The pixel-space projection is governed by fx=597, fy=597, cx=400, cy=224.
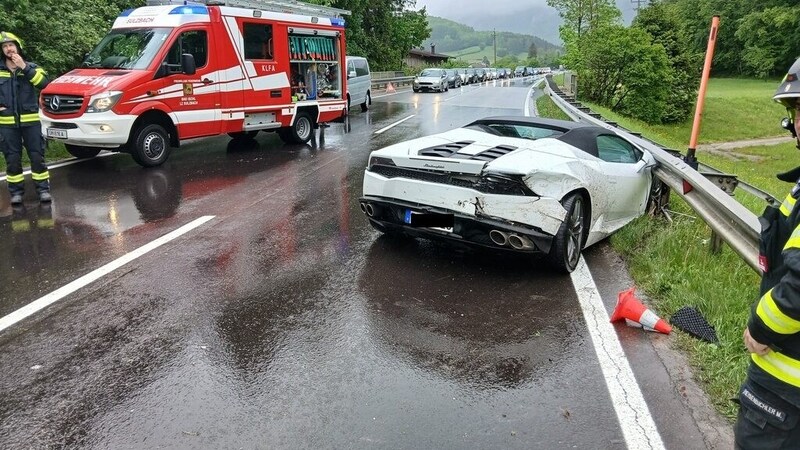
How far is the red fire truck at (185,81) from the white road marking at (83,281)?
4.01 meters

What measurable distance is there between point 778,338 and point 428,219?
349cm

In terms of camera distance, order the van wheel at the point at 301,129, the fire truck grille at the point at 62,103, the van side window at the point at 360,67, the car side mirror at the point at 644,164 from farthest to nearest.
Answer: the van side window at the point at 360,67 → the van wheel at the point at 301,129 → the fire truck grille at the point at 62,103 → the car side mirror at the point at 644,164

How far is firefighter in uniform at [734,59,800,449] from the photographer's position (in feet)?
6.27

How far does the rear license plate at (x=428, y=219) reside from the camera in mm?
5199

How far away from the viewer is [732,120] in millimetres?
39906

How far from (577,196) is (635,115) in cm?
2666

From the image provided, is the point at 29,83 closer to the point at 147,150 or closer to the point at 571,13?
the point at 147,150

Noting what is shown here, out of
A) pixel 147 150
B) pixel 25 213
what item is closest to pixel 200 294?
pixel 25 213

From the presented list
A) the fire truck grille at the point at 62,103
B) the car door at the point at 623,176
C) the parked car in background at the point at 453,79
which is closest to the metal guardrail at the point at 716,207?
the car door at the point at 623,176

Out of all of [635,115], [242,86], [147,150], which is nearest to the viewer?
[147,150]

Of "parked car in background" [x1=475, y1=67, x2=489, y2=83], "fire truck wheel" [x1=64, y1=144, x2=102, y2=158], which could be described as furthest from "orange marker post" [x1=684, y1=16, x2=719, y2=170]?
"parked car in background" [x1=475, y1=67, x2=489, y2=83]

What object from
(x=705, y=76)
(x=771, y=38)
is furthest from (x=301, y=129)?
(x=771, y=38)

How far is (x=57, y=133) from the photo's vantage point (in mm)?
9469

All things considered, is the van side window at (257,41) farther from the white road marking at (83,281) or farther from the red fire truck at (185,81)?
the white road marking at (83,281)
